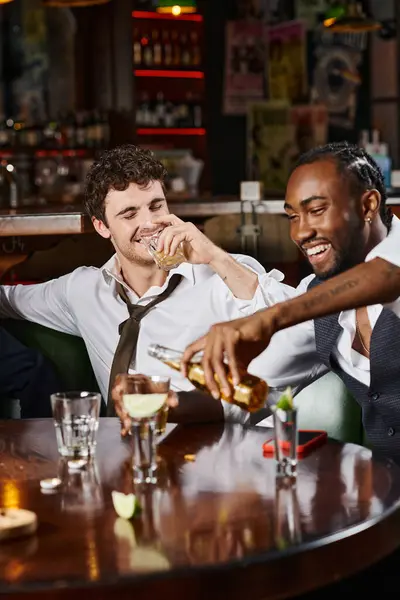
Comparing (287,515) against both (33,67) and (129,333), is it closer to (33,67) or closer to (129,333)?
(129,333)

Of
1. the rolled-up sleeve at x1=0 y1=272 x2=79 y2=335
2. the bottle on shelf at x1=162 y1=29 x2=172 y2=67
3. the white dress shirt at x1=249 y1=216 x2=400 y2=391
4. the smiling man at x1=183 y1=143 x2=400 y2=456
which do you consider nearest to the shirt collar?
the rolled-up sleeve at x1=0 y1=272 x2=79 y2=335

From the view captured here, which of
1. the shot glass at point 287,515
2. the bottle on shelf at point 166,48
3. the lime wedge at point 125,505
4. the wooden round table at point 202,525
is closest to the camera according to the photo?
the wooden round table at point 202,525

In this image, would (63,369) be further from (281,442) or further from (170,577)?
(170,577)

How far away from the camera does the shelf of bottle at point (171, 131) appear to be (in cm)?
820

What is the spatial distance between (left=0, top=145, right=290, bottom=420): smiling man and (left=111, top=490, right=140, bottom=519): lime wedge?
1.15m

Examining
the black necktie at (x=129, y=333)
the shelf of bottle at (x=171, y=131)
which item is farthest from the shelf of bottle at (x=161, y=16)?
the black necktie at (x=129, y=333)

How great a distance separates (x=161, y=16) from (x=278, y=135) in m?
1.58

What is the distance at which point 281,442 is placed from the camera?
1.78 m

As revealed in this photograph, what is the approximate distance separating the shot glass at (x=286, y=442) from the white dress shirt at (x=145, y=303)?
98 cm

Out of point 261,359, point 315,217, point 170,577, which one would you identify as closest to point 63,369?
point 261,359

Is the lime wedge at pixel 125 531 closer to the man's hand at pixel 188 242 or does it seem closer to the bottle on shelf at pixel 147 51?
the man's hand at pixel 188 242

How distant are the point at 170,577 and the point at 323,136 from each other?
822cm

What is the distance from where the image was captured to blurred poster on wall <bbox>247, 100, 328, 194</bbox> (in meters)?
9.09

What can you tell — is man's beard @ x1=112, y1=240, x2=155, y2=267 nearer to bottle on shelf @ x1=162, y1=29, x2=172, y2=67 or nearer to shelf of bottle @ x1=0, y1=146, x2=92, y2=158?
shelf of bottle @ x1=0, y1=146, x2=92, y2=158
